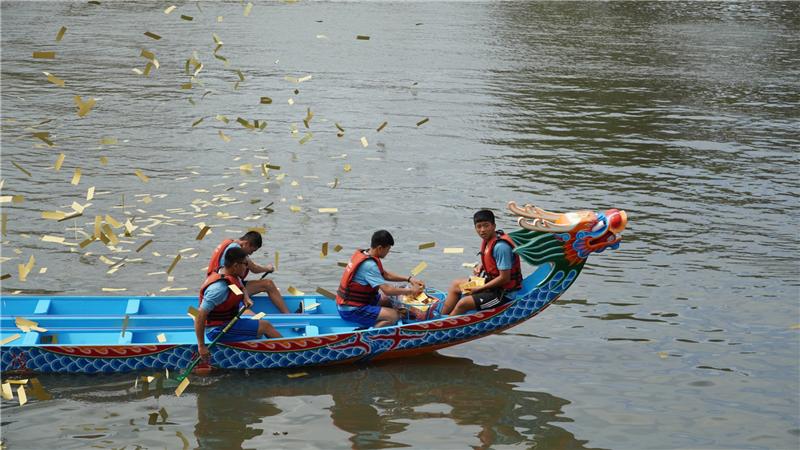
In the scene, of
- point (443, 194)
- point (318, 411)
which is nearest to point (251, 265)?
point (318, 411)

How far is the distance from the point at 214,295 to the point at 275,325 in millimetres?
1225

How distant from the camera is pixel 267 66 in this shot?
28375mm

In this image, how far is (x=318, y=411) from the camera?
35.4 feet

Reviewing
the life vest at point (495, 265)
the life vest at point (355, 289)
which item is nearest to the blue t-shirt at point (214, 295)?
the life vest at point (355, 289)

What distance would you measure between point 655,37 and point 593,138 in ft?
43.7

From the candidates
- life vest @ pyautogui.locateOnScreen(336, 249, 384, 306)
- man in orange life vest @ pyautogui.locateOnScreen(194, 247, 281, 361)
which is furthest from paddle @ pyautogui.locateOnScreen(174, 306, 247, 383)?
life vest @ pyautogui.locateOnScreen(336, 249, 384, 306)

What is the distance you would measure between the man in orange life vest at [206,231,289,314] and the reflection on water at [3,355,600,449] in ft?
3.60

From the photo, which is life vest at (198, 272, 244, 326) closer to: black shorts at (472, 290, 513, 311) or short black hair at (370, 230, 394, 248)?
short black hair at (370, 230, 394, 248)

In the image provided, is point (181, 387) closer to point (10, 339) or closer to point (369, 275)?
point (10, 339)

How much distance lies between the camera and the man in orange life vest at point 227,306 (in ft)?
35.0

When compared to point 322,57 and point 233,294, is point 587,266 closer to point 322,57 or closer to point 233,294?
point 233,294

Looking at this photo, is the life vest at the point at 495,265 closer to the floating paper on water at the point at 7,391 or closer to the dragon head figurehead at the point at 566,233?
the dragon head figurehead at the point at 566,233

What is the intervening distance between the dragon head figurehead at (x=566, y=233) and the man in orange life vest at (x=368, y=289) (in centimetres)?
144

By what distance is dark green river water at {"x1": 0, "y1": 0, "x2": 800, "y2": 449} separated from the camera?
1080 centimetres
